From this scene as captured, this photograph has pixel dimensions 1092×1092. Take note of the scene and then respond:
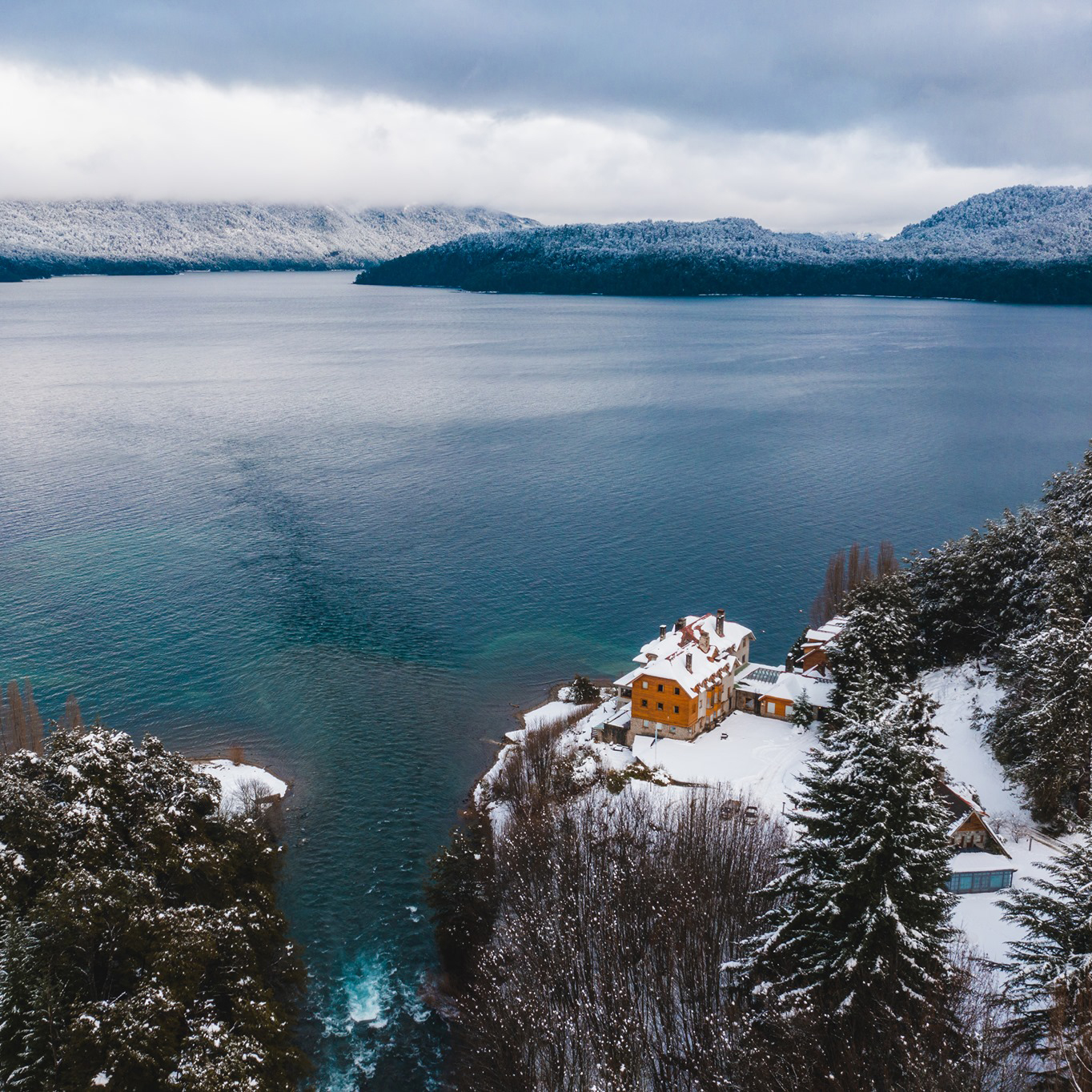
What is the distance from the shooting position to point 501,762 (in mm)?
54250

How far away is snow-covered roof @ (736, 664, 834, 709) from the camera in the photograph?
187 ft

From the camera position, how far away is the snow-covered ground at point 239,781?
161 ft

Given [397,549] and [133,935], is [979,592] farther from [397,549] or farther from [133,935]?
[133,935]

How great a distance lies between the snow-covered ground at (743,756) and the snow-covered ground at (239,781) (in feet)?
67.6

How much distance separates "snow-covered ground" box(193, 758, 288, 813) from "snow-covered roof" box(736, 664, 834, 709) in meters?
28.9

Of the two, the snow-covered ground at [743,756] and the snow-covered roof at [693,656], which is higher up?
the snow-covered roof at [693,656]

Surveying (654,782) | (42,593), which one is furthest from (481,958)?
(42,593)

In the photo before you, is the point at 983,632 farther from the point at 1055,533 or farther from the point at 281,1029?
the point at 281,1029

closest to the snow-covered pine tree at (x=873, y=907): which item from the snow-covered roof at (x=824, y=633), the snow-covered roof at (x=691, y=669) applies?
the snow-covered roof at (x=691, y=669)

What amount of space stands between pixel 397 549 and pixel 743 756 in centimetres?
4712

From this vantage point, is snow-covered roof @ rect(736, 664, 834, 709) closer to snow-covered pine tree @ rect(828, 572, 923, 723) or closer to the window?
snow-covered pine tree @ rect(828, 572, 923, 723)

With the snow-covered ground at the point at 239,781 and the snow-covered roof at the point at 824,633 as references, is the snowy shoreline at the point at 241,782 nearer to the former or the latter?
the snow-covered ground at the point at 239,781

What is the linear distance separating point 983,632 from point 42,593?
71825mm

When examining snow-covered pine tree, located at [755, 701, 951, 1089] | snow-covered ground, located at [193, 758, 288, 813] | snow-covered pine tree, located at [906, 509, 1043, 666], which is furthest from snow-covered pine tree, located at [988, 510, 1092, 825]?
snow-covered ground, located at [193, 758, 288, 813]
